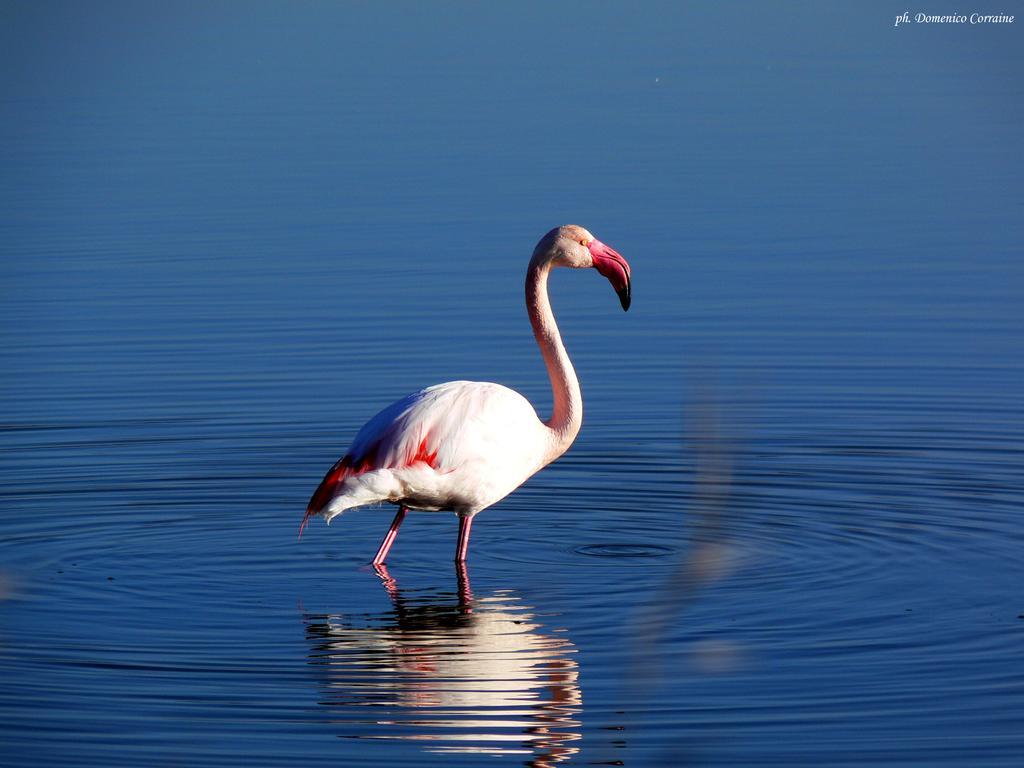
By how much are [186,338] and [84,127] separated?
41.5 ft

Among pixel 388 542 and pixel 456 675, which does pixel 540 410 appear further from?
pixel 456 675

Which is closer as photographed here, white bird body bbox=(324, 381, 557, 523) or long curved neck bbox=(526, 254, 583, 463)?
white bird body bbox=(324, 381, 557, 523)

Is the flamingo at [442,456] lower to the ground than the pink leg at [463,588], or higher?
higher

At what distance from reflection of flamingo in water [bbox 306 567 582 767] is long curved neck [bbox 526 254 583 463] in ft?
3.06

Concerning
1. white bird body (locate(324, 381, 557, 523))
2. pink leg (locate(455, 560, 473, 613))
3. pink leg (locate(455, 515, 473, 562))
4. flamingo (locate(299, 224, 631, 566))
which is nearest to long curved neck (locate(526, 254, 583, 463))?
flamingo (locate(299, 224, 631, 566))

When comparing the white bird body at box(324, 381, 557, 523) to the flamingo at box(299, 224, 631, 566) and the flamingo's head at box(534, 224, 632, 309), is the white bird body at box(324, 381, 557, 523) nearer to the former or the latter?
the flamingo at box(299, 224, 631, 566)

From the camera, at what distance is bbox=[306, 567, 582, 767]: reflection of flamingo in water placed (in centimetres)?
602

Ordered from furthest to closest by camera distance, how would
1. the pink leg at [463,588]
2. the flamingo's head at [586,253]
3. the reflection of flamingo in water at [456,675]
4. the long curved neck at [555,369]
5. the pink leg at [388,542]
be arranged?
the flamingo's head at [586,253] < the long curved neck at [555,369] < the pink leg at [388,542] < the pink leg at [463,588] < the reflection of flamingo in water at [456,675]

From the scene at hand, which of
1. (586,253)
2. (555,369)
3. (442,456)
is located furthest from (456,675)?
(586,253)

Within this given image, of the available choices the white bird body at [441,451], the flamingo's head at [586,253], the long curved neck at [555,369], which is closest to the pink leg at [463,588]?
the white bird body at [441,451]

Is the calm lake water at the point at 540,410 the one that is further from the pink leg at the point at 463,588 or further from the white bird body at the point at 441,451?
the white bird body at the point at 441,451

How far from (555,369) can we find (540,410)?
105 inches

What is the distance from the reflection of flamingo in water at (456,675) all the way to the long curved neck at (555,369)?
0.93 m

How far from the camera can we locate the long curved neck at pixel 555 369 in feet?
28.1
